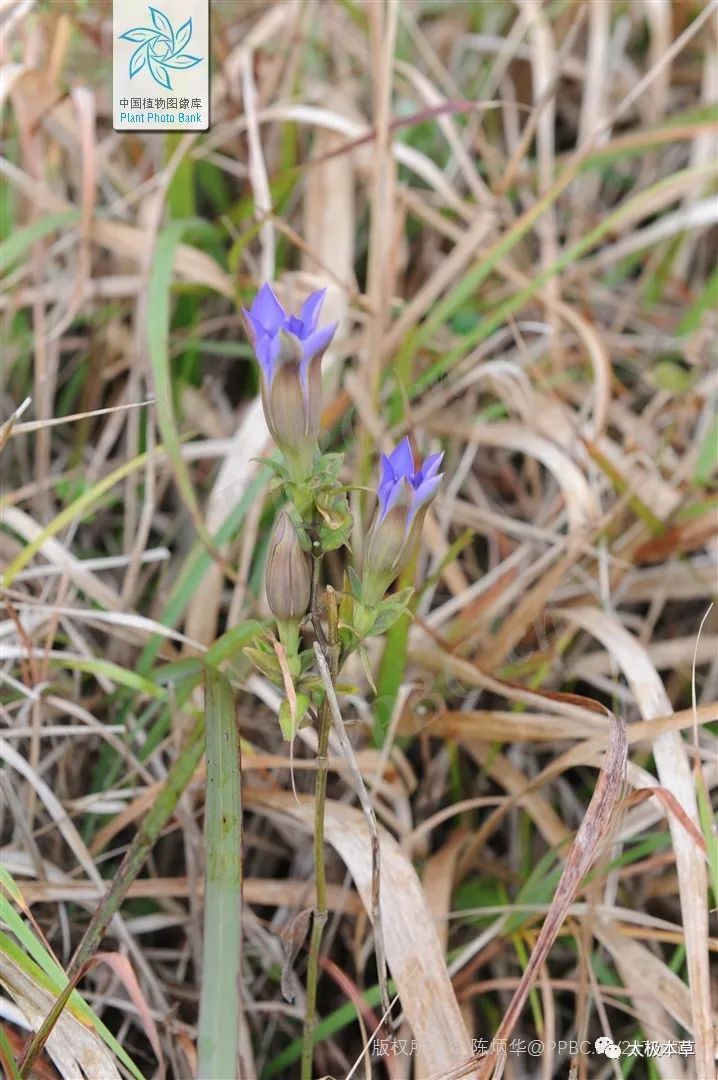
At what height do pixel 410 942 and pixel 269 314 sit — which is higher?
pixel 269 314

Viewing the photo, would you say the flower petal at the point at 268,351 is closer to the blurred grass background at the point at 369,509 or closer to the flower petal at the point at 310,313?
the flower petal at the point at 310,313

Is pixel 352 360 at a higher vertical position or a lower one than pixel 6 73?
lower

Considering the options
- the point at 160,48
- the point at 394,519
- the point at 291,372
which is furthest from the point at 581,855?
the point at 160,48

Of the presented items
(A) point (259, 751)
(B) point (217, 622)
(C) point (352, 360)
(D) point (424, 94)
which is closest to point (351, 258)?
(C) point (352, 360)

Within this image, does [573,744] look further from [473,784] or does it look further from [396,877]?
[396,877]

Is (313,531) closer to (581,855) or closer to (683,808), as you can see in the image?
(581,855)

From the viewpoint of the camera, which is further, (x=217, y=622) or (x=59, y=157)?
(x=59, y=157)

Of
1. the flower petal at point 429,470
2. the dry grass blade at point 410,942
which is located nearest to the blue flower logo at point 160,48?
the flower petal at point 429,470
